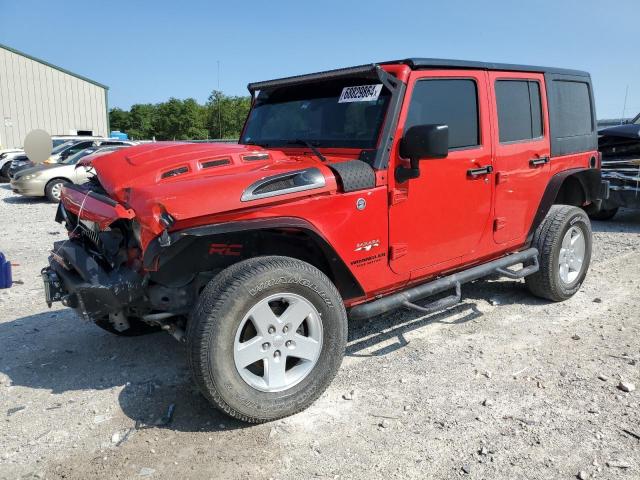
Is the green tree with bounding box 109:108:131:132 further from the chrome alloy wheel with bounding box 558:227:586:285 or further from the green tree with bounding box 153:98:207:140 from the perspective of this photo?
the chrome alloy wheel with bounding box 558:227:586:285

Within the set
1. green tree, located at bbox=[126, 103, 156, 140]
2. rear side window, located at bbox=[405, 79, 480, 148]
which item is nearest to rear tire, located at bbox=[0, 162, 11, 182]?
rear side window, located at bbox=[405, 79, 480, 148]

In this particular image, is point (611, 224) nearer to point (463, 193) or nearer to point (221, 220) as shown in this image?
point (463, 193)

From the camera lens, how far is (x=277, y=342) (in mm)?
2984

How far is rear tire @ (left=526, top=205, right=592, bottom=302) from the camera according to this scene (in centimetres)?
472

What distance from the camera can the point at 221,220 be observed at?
2.80 m

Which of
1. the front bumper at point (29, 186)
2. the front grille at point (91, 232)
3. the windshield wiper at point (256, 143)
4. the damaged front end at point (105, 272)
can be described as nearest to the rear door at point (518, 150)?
the windshield wiper at point (256, 143)

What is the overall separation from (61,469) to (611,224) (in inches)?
369

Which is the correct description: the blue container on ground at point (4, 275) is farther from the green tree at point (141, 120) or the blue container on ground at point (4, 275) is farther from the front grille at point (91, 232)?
the green tree at point (141, 120)

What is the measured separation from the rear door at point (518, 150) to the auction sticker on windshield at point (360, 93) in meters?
1.19

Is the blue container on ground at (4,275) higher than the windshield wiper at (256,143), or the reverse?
the windshield wiper at (256,143)

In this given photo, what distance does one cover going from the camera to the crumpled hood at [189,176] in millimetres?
2688

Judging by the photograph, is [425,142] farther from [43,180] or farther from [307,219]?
[43,180]

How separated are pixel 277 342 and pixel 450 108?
2.13 metres

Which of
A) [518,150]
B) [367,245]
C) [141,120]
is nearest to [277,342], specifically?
[367,245]
